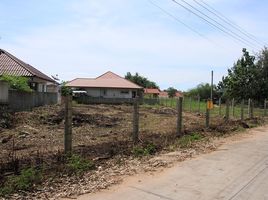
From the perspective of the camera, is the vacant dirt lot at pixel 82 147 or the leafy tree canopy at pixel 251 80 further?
the leafy tree canopy at pixel 251 80

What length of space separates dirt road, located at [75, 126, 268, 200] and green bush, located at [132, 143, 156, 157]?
1.28 metres

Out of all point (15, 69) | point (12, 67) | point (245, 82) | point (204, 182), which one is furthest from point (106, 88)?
point (204, 182)

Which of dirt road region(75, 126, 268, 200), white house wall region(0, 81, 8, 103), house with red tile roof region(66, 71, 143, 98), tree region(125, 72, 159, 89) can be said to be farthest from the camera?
tree region(125, 72, 159, 89)

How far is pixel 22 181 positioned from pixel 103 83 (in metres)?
65.4

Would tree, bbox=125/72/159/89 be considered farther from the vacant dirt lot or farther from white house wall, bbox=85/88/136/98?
the vacant dirt lot

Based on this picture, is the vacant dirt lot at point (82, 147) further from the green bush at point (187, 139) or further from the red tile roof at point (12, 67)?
the red tile roof at point (12, 67)

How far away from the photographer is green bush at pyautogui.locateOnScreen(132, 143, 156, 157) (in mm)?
12840

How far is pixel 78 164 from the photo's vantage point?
10.2m

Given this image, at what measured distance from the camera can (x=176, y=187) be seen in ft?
30.2

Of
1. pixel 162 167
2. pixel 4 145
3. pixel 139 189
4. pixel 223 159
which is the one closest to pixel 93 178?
pixel 139 189

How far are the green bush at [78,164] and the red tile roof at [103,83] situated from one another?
61.1 meters

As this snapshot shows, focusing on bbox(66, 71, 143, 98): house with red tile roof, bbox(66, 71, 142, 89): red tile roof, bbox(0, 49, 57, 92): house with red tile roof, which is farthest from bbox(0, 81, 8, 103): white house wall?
bbox(66, 71, 142, 89): red tile roof

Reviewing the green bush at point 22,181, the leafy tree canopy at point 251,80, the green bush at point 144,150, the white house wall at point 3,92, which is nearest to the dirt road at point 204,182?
the green bush at point 22,181

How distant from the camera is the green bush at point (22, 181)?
8.03 meters
